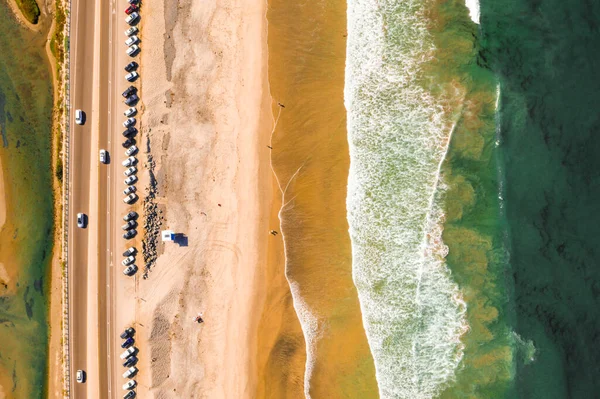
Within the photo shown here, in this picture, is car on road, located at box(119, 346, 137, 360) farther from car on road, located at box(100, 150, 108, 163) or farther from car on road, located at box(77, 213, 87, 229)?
car on road, located at box(100, 150, 108, 163)

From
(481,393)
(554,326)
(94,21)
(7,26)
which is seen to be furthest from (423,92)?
(7,26)

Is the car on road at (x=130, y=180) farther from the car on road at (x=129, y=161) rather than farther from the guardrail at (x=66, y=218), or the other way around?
the guardrail at (x=66, y=218)

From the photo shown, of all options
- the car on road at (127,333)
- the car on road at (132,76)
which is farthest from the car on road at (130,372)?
the car on road at (132,76)

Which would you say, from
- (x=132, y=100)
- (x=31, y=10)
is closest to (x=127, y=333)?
(x=132, y=100)

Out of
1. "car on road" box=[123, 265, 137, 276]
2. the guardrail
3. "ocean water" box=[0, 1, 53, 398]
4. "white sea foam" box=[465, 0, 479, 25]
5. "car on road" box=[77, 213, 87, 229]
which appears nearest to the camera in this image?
"white sea foam" box=[465, 0, 479, 25]

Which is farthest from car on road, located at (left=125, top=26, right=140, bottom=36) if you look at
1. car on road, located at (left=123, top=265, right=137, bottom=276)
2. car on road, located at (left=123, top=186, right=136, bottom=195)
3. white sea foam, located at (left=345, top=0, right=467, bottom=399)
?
car on road, located at (left=123, top=265, right=137, bottom=276)

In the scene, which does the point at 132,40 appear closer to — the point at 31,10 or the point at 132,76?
the point at 132,76
